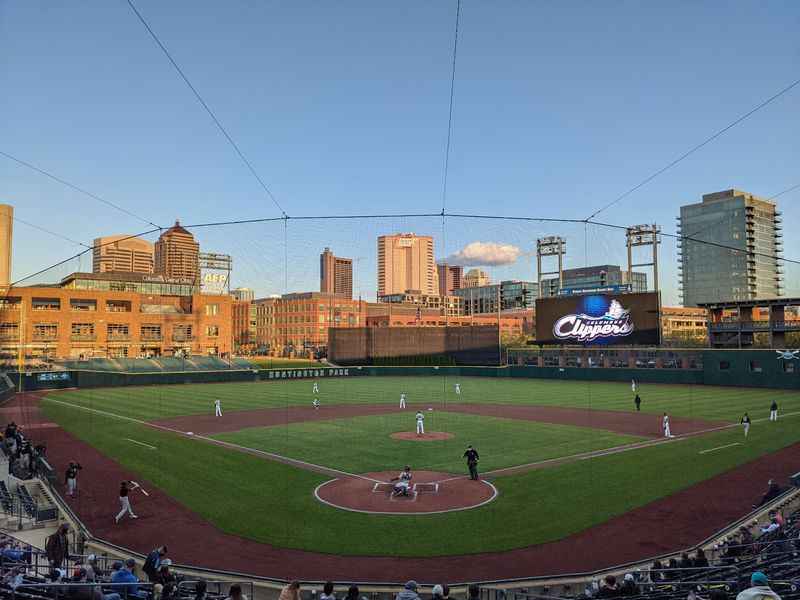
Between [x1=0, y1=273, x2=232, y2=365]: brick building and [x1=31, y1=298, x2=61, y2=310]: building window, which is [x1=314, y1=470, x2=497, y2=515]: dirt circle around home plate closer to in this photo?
[x1=0, y1=273, x2=232, y2=365]: brick building

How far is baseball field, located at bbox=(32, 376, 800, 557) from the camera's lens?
1554 centimetres

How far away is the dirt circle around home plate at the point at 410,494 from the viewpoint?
1716 cm

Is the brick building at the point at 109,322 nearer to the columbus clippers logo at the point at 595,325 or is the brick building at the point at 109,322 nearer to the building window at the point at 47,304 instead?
the building window at the point at 47,304

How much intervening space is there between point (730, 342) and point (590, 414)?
34.8 metres

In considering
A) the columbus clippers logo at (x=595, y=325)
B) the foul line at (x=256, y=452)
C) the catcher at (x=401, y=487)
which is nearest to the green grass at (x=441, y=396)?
the foul line at (x=256, y=452)

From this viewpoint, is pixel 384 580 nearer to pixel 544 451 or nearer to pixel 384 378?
pixel 544 451

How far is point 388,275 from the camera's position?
23.3 metres

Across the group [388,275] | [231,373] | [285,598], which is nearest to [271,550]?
[285,598]

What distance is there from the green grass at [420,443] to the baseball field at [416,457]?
0.41ft

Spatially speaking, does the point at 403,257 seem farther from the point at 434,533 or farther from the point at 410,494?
the point at 434,533

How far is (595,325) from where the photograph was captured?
49.2 meters

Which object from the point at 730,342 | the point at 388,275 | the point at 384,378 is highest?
the point at 388,275

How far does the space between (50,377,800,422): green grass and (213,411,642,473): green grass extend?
1012 centimetres

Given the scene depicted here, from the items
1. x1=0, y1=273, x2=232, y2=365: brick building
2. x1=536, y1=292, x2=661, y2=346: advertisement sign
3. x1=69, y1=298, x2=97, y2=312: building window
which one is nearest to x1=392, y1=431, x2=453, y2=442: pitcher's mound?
x1=536, y1=292, x2=661, y2=346: advertisement sign
